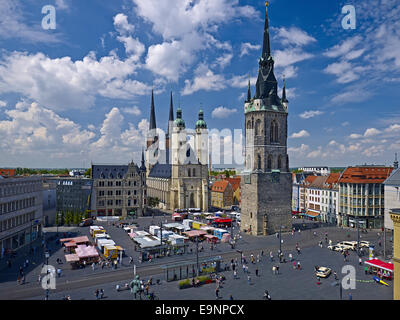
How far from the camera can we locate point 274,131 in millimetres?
60125

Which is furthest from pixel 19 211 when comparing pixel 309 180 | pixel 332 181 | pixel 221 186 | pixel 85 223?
pixel 309 180

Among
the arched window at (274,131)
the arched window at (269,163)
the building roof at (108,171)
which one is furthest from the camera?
the building roof at (108,171)

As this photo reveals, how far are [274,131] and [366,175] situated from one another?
22.6 metres

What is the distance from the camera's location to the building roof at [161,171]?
9971 cm

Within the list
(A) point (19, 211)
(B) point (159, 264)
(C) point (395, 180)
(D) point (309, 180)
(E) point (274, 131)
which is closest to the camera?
(B) point (159, 264)

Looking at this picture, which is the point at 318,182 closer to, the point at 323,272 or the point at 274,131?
the point at 274,131

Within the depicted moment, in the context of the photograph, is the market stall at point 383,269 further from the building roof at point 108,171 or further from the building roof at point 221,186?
the building roof at point 221,186

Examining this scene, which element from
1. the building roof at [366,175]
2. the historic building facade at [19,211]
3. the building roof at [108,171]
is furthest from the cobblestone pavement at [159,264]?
the building roof at [108,171]

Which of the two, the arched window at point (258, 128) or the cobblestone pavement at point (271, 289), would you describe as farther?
the arched window at point (258, 128)

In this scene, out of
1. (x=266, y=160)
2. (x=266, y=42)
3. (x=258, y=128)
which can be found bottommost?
(x=266, y=160)

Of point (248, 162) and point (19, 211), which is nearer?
point (19, 211)

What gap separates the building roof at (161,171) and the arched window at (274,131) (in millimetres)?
44112
